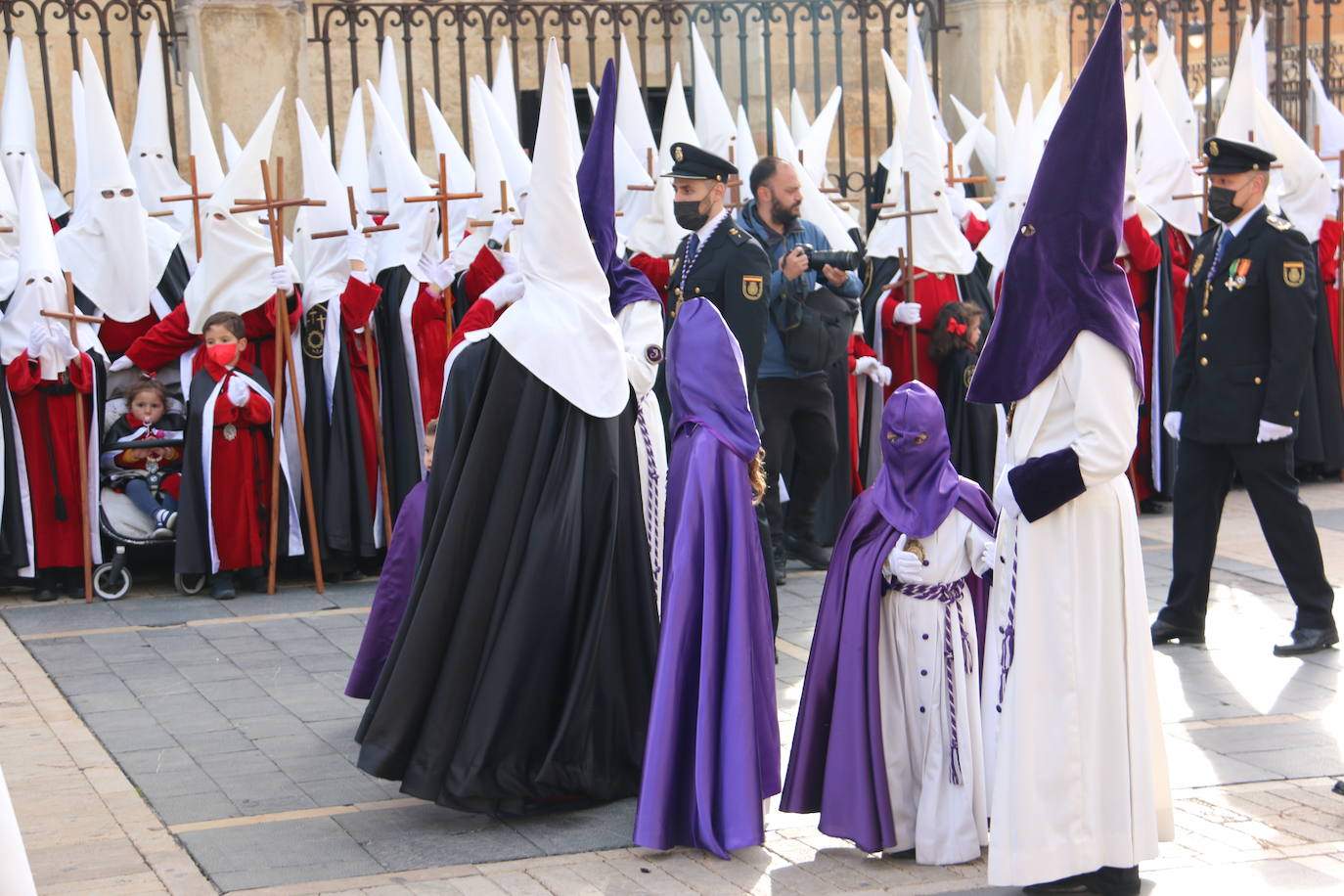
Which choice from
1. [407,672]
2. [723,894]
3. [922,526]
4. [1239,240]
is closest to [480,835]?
[407,672]

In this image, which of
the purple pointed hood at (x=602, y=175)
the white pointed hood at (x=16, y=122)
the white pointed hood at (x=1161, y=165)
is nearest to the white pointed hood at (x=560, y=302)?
the purple pointed hood at (x=602, y=175)

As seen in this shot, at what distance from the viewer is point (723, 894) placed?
4.57 metres

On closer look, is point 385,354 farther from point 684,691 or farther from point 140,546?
point 684,691

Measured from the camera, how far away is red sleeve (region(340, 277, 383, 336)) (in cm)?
884

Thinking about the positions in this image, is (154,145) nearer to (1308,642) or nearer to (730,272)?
(730,272)

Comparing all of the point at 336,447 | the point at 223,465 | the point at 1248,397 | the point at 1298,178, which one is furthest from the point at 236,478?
the point at 1298,178

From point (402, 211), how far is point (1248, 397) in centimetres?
441

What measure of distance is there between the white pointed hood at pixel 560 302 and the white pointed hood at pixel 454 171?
4222 millimetres

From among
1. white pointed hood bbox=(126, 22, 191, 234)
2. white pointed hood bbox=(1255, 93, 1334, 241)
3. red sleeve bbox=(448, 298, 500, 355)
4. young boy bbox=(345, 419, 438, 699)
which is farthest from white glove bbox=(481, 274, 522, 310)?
white pointed hood bbox=(1255, 93, 1334, 241)

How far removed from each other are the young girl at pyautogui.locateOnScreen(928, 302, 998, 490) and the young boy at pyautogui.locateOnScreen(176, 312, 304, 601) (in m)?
3.65

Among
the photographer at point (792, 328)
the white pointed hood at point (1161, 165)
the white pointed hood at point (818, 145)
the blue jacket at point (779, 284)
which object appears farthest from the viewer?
the white pointed hood at point (818, 145)

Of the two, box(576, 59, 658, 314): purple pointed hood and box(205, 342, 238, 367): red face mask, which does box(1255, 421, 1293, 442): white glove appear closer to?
box(576, 59, 658, 314): purple pointed hood

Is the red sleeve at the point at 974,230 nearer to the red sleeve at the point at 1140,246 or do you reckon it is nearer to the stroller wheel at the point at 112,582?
the red sleeve at the point at 1140,246

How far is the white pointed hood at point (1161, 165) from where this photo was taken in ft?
35.2
